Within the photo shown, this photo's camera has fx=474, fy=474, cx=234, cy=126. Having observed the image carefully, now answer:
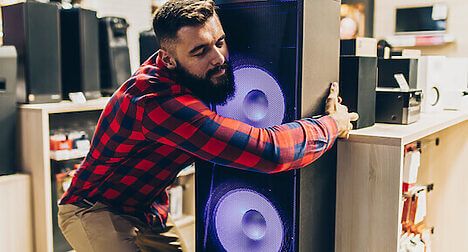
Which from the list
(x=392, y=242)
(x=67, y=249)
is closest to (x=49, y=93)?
(x=67, y=249)

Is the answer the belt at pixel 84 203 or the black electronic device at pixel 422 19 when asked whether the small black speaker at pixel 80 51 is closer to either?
the belt at pixel 84 203

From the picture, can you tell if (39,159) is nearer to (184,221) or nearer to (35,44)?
(35,44)

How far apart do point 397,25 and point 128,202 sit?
4649 mm

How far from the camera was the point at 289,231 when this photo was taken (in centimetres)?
112

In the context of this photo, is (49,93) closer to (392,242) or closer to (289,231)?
(289,231)

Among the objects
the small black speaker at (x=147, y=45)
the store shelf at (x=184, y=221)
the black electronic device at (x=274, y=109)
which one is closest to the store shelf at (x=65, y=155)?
the small black speaker at (x=147, y=45)

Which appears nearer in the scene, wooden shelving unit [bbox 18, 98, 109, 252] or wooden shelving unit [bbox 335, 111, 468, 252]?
wooden shelving unit [bbox 335, 111, 468, 252]

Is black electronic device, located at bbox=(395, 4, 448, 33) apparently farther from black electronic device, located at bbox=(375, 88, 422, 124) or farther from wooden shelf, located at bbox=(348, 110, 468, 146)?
black electronic device, located at bbox=(375, 88, 422, 124)

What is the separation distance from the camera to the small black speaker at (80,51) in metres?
2.23

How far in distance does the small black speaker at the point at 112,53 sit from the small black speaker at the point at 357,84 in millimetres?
1427

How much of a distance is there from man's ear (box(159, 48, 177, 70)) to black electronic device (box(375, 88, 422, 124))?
0.66 meters

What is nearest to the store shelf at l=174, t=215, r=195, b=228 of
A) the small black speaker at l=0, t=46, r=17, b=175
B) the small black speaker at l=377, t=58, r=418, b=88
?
the small black speaker at l=0, t=46, r=17, b=175

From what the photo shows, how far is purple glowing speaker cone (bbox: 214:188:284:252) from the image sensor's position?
1141mm

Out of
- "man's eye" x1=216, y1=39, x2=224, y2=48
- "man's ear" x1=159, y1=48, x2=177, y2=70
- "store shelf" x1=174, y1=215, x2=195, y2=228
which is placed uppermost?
"man's eye" x1=216, y1=39, x2=224, y2=48
